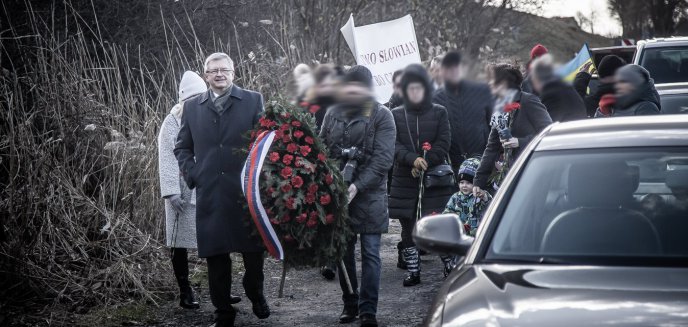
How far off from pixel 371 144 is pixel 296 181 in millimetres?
651

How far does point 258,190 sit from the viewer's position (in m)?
7.53

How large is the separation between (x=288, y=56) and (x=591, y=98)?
3560mm

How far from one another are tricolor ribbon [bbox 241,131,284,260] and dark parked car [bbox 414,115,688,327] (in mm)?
2885

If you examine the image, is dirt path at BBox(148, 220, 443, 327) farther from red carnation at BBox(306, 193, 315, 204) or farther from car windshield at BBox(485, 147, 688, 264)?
car windshield at BBox(485, 147, 688, 264)

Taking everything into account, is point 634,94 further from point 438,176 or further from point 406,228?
point 406,228

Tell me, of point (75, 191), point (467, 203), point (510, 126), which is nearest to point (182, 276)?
point (75, 191)

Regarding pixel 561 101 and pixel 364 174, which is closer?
pixel 364 174

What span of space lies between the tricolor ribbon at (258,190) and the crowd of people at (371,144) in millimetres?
213

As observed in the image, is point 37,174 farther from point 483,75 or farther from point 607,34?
point 607,34

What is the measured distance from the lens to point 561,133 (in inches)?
195

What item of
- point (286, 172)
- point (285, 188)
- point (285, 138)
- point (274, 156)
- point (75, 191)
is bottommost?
point (75, 191)

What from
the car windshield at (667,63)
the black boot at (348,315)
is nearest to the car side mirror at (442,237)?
the black boot at (348,315)

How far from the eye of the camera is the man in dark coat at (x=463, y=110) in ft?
33.6

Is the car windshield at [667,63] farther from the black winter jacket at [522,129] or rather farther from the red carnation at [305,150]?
the red carnation at [305,150]
